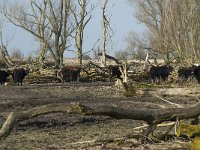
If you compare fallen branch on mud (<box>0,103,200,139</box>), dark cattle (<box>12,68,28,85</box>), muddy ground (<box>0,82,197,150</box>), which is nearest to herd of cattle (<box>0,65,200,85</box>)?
dark cattle (<box>12,68,28,85</box>)

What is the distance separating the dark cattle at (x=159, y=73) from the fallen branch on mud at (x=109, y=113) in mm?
23905

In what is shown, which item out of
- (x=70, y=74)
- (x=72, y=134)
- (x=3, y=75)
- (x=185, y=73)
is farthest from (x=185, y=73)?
(x=72, y=134)

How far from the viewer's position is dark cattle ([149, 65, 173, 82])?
109 feet

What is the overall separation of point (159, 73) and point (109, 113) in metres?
25.3

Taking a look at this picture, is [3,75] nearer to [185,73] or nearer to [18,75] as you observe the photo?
[18,75]

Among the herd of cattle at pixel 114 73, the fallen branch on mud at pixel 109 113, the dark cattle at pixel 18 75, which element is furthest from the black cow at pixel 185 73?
the fallen branch on mud at pixel 109 113

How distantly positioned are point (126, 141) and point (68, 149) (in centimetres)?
107

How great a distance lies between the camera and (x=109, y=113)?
827 cm

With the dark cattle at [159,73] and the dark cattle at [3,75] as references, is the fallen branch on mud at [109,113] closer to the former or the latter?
the dark cattle at [159,73]

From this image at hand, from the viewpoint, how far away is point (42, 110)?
7859 mm

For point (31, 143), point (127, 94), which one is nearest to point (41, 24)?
point (127, 94)

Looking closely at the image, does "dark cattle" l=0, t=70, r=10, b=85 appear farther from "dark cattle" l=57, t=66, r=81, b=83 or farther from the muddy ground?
the muddy ground

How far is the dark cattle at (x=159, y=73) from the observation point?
33.1m

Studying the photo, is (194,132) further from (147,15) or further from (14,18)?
(147,15)
